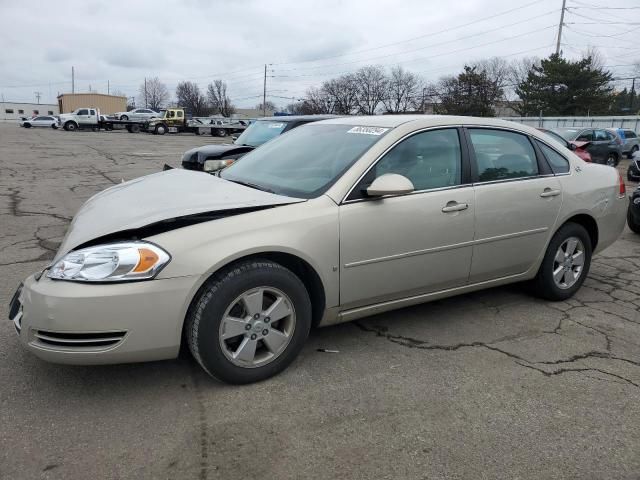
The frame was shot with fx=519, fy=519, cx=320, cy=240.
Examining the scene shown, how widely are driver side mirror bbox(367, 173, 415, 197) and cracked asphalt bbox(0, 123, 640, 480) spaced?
108 centimetres

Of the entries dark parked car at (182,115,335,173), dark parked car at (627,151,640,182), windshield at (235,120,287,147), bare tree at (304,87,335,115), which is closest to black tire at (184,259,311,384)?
dark parked car at (182,115,335,173)

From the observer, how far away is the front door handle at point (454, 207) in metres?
3.60

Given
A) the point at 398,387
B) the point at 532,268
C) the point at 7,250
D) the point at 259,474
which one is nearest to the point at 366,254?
the point at 398,387

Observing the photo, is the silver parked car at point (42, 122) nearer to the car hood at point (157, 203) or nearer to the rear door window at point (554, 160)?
the car hood at point (157, 203)

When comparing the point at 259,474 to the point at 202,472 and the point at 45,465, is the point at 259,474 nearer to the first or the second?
the point at 202,472

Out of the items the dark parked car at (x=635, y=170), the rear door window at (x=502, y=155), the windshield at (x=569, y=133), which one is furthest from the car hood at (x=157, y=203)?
the windshield at (x=569, y=133)

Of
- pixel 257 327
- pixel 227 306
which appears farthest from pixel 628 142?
pixel 227 306

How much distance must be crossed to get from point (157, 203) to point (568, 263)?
3.45 meters

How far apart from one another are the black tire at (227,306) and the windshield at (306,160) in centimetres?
59

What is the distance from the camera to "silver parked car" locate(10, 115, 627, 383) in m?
2.65

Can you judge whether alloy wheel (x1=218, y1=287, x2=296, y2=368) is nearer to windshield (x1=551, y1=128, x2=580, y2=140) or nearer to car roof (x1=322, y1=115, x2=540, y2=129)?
car roof (x1=322, y1=115, x2=540, y2=129)

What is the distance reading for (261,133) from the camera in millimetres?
9227

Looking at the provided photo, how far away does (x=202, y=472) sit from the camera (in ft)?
7.50

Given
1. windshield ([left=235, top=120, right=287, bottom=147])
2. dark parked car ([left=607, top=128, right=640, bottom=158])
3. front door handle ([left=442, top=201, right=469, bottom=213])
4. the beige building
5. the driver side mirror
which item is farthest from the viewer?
the beige building
